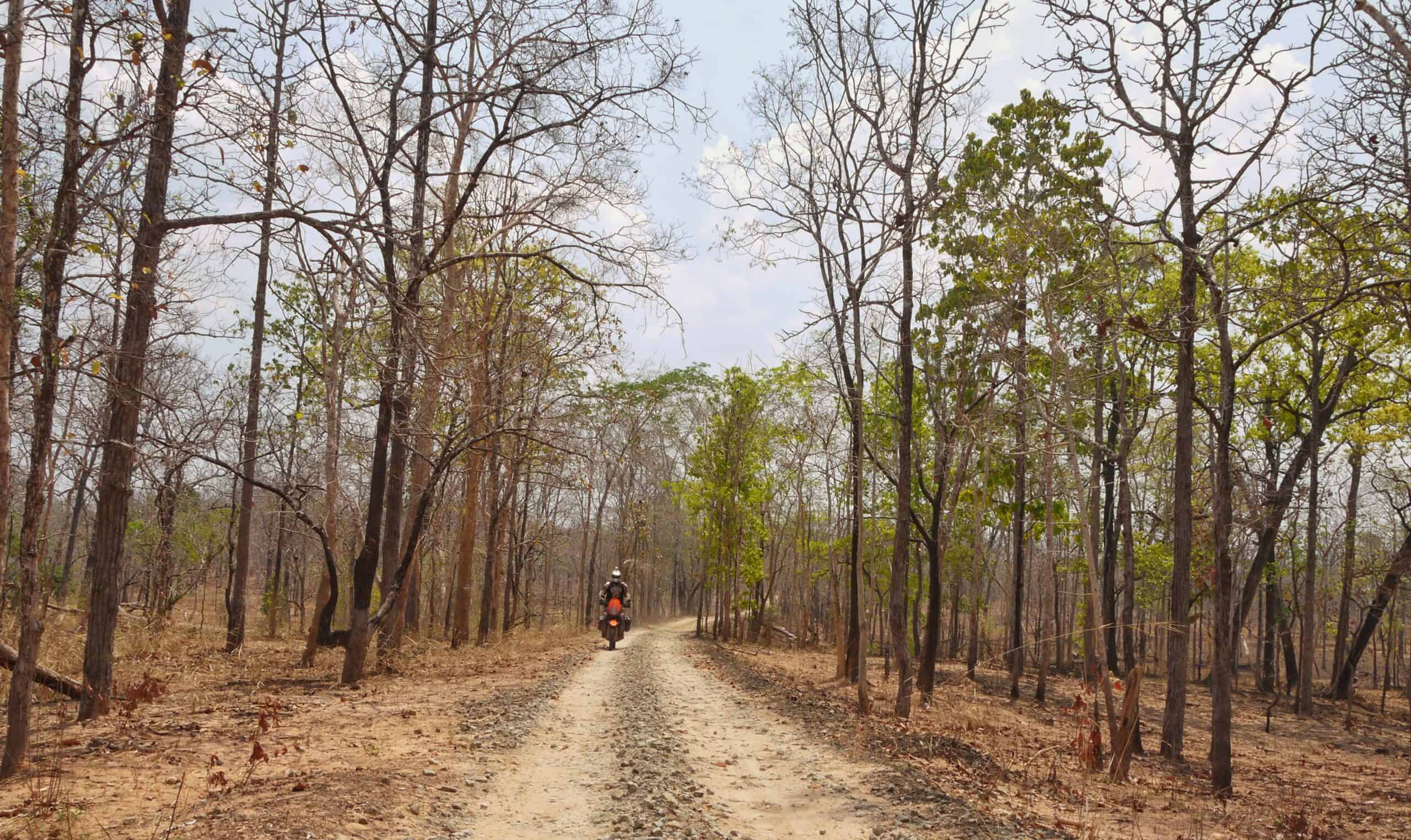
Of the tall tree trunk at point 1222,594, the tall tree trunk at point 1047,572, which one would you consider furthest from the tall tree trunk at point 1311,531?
the tall tree trunk at point 1222,594

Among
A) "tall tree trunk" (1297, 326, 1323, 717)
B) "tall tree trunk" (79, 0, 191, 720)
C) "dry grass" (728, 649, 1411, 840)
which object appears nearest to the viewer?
"tall tree trunk" (79, 0, 191, 720)

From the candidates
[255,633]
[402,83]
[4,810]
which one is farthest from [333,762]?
[255,633]

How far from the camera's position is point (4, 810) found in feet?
17.7

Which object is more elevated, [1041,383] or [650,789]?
[1041,383]

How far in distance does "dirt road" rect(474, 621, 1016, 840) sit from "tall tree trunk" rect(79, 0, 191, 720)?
400 centimetres

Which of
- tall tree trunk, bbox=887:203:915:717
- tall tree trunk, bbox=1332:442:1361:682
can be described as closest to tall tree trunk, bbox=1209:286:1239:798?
tall tree trunk, bbox=887:203:915:717

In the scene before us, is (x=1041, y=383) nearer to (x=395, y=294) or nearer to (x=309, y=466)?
(x=395, y=294)

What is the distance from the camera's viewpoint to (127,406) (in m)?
7.99

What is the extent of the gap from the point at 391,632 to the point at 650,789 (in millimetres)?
11076

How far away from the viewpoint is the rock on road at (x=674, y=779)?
624cm

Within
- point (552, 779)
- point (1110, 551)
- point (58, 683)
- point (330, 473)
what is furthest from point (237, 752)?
point (1110, 551)

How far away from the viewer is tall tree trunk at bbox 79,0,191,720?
23.7 ft

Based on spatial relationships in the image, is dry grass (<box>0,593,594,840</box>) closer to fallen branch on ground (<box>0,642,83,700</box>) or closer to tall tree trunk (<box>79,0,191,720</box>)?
fallen branch on ground (<box>0,642,83,700</box>)

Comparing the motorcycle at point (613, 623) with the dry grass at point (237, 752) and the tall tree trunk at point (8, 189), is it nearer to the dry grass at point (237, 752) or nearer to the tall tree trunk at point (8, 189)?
the dry grass at point (237, 752)
